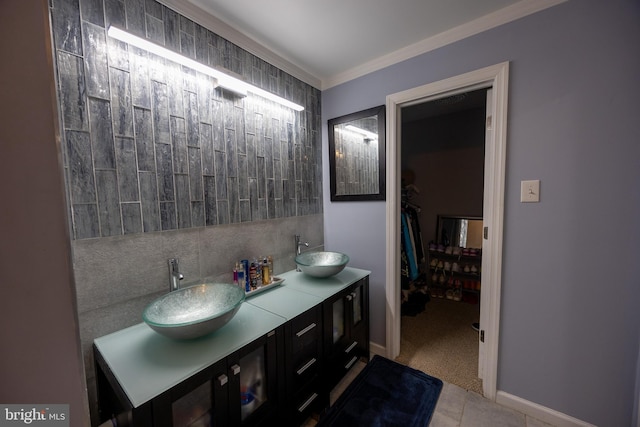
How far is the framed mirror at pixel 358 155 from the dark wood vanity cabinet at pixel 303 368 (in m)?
1.08

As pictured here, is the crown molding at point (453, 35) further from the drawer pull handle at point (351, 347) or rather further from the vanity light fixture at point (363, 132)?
the drawer pull handle at point (351, 347)

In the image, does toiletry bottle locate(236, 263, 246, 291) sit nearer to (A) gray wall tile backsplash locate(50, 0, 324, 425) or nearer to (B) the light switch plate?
(A) gray wall tile backsplash locate(50, 0, 324, 425)

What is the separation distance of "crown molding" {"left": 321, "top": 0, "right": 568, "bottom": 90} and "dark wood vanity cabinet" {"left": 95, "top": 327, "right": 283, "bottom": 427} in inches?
80.1

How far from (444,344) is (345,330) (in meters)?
1.11

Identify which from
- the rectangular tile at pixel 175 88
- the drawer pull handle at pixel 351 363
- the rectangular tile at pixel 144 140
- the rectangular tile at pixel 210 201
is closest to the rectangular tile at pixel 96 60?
the rectangular tile at pixel 144 140

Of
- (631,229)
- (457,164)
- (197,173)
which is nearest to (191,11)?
(197,173)

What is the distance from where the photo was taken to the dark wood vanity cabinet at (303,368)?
1.19 metres

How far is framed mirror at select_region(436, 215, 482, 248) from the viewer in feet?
9.64

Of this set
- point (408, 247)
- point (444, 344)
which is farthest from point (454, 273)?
point (444, 344)

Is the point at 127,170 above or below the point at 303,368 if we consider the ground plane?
above

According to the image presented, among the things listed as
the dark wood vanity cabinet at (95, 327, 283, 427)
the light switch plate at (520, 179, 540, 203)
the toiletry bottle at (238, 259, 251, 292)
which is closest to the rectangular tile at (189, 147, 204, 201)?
the toiletry bottle at (238, 259, 251, 292)

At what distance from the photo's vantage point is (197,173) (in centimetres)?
134

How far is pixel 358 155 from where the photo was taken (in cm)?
205

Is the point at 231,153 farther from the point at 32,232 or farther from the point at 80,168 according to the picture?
the point at 32,232
